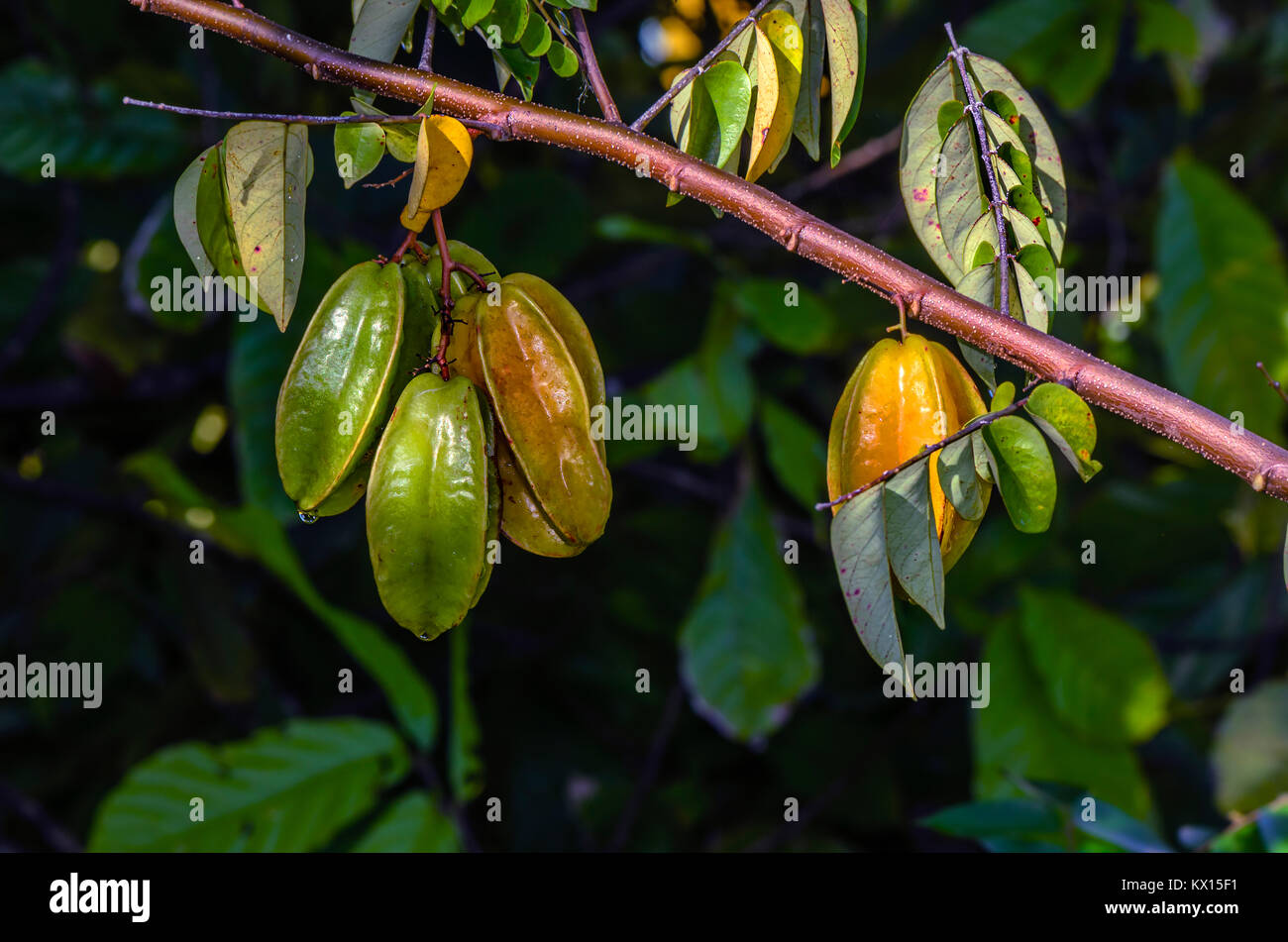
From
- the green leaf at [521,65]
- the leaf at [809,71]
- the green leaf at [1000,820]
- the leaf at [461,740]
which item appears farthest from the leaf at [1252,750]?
the green leaf at [521,65]

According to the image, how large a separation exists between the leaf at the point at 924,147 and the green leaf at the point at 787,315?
0.79 meters

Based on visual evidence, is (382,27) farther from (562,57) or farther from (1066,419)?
(1066,419)

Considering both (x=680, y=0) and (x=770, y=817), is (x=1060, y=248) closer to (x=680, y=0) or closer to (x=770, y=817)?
(x=680, y=0)

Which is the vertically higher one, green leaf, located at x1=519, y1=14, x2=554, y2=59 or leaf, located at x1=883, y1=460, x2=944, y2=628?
green leaf, located at x1=519, y1=14, x2=554, y2=59

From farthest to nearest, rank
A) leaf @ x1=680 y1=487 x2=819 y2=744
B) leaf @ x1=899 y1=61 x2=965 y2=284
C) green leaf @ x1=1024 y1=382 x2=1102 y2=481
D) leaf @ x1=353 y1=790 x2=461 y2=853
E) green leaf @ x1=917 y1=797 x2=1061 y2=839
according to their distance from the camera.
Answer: leaf @ x1=680 y1=487 x2=819 y2=744 < leaf @ x1=353 y1=790 x2=461 y2=853 < green leaf @ x1=917 y1=797 x2=1061 y2=839 < leaf @ x1=899 y1=61 x2=965 y2=284 < green leaf @ x1=1024 y1=382 x2=1102 y2=481

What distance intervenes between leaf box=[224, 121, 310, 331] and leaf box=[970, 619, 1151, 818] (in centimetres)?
112

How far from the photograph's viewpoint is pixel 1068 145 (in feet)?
6.49

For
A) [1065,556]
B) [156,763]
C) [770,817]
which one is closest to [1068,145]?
[1065,556]

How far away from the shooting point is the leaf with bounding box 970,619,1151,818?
4.39 feet

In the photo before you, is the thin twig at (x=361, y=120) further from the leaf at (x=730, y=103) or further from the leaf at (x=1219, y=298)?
the leaf at (x=1219, y=298)

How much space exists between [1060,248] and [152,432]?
168 cm

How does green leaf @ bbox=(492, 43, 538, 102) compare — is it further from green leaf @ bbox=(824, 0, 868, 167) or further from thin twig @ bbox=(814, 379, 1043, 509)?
thin twig @ bbox=(814, 379, 1043, 509)

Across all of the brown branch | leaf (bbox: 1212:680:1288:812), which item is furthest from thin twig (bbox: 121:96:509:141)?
leaf (bbox: 1212:680:1288:812)

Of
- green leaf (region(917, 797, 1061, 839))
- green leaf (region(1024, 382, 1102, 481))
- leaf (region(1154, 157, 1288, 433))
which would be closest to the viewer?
green leaf (region(1024, 382, 1102, 481))
